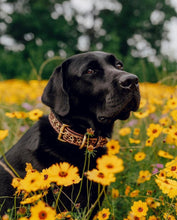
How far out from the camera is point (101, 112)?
189cm

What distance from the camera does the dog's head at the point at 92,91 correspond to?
1.80 m

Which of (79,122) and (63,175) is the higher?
(63,175)

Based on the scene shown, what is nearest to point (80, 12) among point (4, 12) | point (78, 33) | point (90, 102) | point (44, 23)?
point (78, 33)

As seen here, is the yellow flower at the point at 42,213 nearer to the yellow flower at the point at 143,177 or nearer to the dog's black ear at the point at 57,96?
the yellow flower at the point at 143,177

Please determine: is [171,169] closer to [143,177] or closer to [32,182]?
[143,177]

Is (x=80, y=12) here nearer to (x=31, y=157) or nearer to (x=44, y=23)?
(x=44, y=23)

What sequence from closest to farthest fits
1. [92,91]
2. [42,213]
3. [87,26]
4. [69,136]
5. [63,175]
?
[42,213] < [63,175] < [69,136] < [92,91] < [87,26]

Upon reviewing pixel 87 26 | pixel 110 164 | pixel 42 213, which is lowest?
pixel 87 26

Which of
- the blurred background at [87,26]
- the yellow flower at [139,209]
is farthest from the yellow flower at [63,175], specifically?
the blurred background at [87,26]

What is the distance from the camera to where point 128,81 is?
1.71 m

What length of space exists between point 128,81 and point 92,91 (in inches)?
13.8

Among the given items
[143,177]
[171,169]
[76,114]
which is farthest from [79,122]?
[171,169]

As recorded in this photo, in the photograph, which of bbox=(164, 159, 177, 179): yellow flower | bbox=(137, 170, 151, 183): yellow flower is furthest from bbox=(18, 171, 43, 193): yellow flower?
bbox=(137, 170, 151, 183): yellow flower

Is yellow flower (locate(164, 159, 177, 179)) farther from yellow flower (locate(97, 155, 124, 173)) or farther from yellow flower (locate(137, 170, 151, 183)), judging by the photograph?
yellow flower (locate(97, 155, 124, 173))
